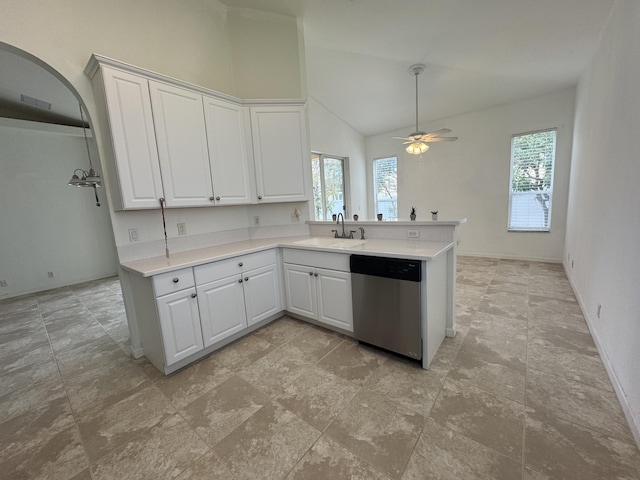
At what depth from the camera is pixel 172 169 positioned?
232 cm

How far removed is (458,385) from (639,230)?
1.46m

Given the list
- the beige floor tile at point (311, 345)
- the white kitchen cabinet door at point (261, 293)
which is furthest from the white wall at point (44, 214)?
the beige floor tile at point (311, 345)

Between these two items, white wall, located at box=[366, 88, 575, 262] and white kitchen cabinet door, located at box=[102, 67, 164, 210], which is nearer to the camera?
white kitchen cabinet door, located at box=[102, 67, 164, 210]

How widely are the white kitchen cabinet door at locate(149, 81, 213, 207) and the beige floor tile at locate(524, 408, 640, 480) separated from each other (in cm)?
299

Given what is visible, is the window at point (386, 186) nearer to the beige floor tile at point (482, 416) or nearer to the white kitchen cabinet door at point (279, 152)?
the white kitchen cabinet door at point (279, 152)

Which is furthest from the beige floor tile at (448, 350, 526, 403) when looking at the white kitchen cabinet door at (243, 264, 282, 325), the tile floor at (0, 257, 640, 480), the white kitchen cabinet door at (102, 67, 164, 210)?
the white kitchen cabinet door at (102, 67, 164, 210)

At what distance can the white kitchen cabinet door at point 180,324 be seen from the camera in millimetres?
1995

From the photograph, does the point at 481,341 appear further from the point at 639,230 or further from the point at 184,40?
the point at 184,40

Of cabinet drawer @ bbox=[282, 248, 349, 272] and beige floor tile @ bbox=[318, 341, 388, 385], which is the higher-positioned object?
cabinet drawer @ bbox=[282, 248, 349, 272]

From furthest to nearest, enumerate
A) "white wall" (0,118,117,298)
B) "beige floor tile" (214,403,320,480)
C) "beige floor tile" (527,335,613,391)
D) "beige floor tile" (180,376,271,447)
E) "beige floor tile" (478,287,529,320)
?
"white wall" (0,118,117,298), "beige floor tile" (478,287,529,320), "beige floor tile" (527,335,613,391), "beige floor tile" (180,376,271,447), "beige floor tile" (214,403,320,480)

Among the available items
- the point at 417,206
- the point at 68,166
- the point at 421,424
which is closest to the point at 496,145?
the point at 417,206

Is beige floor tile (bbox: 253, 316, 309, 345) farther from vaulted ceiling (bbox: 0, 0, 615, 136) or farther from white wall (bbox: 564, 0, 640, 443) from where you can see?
vaulted ceiling (bbox: 0, 0, 615, 136)

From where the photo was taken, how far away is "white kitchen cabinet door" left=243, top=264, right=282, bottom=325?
2.57 metres

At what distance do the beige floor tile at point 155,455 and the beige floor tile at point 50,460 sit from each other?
0.46 ft
